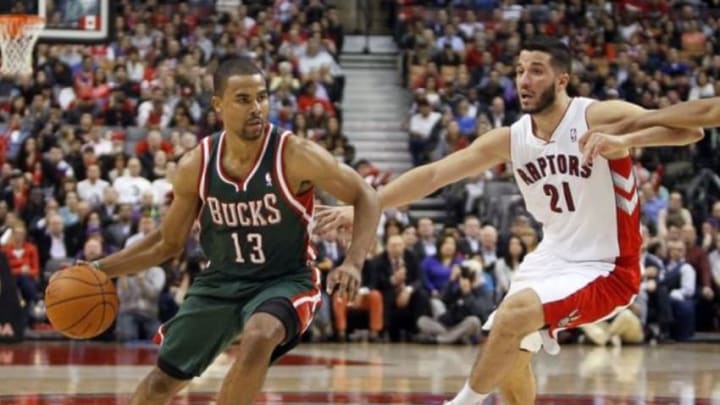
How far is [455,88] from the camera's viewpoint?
64.6ft

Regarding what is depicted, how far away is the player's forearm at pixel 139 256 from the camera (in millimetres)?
6891

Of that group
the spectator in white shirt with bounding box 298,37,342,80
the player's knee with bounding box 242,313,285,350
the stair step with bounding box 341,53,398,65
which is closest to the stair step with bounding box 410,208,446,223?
the spectator in white shirt with bounding box 298,37,342,80

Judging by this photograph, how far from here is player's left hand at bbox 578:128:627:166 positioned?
21.0 feet

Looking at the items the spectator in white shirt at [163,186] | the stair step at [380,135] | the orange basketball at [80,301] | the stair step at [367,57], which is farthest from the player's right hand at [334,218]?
the stair step at [367,57]

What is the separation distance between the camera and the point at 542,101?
7.12m

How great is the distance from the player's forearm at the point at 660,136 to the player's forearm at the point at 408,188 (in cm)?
113

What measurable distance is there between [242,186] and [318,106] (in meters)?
11.6

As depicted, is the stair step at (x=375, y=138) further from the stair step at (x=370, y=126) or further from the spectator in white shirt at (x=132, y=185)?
the spectator in white shirt at (x=132, y=185)

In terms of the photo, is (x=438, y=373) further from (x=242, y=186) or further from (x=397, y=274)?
(x=242, y=186)

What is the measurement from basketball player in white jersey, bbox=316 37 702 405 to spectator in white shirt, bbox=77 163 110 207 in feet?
30.2

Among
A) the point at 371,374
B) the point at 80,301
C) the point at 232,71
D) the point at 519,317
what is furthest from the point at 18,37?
the point at 519,317

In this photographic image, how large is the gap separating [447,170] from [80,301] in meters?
1.87

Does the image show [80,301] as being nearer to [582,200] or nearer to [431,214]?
[582,200]

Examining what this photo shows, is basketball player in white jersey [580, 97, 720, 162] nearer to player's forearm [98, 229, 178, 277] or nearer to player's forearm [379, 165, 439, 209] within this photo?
player's forearm [379, 165, 439, 209]
